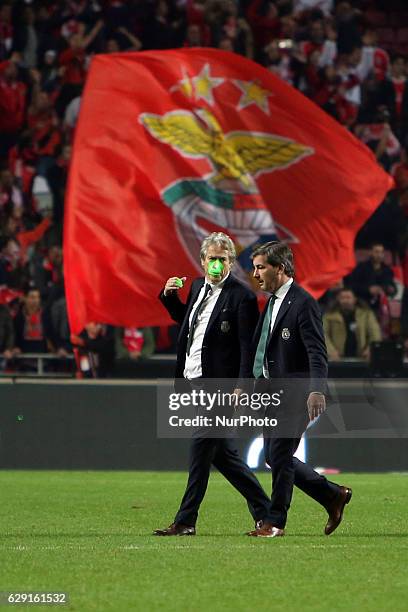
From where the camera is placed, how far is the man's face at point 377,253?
20.3m

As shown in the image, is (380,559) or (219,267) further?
(219,267)

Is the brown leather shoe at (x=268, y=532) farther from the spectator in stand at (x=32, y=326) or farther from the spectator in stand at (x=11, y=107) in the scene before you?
the spectator in stand at (x=11, y=107)

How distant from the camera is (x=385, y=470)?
664 inches

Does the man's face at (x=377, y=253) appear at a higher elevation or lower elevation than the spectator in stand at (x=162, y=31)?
lower

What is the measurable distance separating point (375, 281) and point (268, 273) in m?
10.7

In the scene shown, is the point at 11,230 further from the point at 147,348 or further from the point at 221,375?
the point at 221,375

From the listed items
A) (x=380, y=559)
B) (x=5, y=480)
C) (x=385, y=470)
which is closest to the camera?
(x=380, y=559)

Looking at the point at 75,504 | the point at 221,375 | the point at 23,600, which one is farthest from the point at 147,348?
the point at 23,600

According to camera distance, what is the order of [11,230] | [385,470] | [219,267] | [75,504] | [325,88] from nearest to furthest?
1. [219,267]
2. [75,504]
3. [385,470]
4. [11,230]
5. [325,88]

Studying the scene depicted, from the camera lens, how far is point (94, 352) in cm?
1797

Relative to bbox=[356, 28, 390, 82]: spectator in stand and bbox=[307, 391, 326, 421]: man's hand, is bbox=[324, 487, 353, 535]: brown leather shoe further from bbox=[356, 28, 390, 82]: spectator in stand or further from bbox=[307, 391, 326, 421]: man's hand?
bbox=[356, 28, 390, 82]: spectator in stand

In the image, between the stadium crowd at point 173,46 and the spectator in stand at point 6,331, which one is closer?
the spectator in stand at point 6,331

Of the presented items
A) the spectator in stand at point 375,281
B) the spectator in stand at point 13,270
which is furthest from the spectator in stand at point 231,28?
the spectator in stand at point 13,270

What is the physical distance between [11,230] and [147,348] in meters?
3.90
